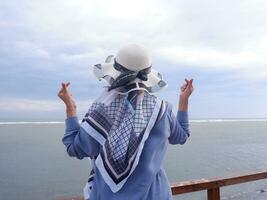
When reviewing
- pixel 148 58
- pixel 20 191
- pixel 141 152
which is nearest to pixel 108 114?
pixel 141 152

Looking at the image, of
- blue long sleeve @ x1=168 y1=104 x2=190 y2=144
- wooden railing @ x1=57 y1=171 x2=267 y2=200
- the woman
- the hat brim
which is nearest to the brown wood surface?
wooden railing @ x1=57 y1=171 x2=267 y2=200

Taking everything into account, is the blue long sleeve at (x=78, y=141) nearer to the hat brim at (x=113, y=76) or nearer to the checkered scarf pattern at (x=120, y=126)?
the checkered scarf pattern at (x=120, y=126)

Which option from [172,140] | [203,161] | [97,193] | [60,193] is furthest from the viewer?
[203,161]

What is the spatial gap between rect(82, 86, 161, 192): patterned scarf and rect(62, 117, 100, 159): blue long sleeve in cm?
3

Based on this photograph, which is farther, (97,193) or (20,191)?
(20,191)

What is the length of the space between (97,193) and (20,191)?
1580 centimetres

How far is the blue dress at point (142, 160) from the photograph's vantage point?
1611mm

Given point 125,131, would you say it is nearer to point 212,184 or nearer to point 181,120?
point 181,120

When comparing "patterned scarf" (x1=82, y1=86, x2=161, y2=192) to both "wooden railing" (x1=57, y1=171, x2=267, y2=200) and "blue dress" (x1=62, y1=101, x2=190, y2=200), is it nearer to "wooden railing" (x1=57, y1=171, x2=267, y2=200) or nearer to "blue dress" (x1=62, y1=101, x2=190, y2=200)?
"blue dress" (x1=62, y1=101, x2=190, y2=200)

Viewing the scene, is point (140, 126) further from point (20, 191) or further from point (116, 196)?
point (20, 191)

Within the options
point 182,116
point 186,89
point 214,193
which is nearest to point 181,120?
point 182,116

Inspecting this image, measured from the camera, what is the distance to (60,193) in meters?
15.5

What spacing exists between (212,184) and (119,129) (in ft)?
5.94

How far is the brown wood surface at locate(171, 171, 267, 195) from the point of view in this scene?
2.82 metres
